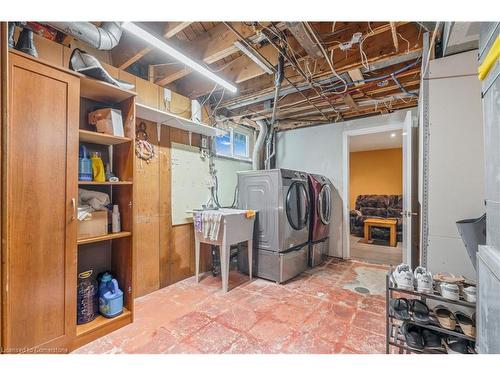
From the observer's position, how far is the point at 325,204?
3.91 metres

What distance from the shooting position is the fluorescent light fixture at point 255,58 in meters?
2.13

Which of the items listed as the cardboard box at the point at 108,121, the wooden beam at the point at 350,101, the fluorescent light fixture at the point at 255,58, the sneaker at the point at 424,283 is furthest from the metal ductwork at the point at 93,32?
the sneaker at the point at 424,283

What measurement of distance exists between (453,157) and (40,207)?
9.99 feet

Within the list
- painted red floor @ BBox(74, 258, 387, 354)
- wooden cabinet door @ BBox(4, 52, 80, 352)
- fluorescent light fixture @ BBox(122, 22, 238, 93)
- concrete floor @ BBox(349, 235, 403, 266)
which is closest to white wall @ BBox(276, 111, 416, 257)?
concrete floor @ BBox(349, 235, 403, 266)

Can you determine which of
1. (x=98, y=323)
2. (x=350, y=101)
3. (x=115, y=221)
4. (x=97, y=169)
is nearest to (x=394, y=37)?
(x=350, y=101)

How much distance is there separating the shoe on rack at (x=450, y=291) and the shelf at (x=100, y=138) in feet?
8.59

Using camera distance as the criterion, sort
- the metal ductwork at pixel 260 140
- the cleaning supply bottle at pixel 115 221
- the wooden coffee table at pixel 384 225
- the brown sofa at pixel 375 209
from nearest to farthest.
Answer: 1. the cleaning supply bottle at pixel 115 221
2. the metal ductwork at pixel 260 140
3. the wooden coffee table at pixel 384 225
4. the brown sofa at pixel 375 209

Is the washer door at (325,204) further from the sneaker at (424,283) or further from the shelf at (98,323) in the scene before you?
the shelf at (98,323)

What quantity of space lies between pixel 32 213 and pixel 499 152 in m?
2.59

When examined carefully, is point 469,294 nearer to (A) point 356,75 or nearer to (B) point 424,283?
(B) point 424,283

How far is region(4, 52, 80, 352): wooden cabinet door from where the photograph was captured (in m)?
1.43

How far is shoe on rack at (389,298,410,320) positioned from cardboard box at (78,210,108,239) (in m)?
2.37

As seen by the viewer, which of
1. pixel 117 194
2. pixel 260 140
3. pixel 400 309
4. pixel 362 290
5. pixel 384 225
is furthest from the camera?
pixel 384 225

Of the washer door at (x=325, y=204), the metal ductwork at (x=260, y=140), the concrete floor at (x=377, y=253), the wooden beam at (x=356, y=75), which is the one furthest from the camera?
the metal ductwork at (x=260, y=140)
